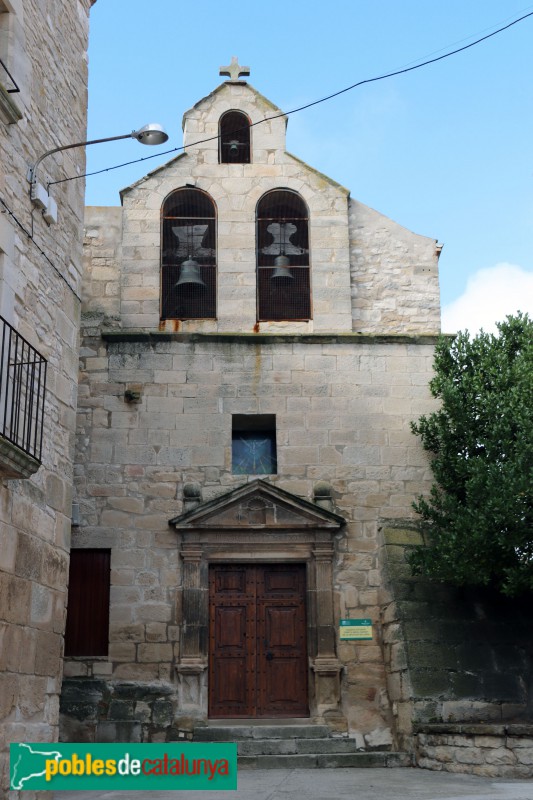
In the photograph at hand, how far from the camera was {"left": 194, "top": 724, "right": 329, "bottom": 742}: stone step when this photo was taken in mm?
10461

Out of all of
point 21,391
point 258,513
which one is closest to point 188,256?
point 258,513

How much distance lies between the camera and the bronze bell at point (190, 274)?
12.2m

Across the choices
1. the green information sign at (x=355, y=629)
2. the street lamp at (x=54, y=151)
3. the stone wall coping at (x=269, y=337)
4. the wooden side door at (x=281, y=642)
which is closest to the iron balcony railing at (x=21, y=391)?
the street lamp at (x=54, y=151)

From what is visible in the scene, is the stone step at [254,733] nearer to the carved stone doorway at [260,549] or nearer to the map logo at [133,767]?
the carved stone doorway at [260,549]

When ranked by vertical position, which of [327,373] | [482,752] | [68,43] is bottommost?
[482,752]

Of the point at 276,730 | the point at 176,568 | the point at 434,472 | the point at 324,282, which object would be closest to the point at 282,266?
the point at 324,282

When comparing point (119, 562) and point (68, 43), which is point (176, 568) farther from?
point (68, 43)

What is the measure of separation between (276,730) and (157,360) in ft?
15.0

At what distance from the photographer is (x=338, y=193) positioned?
12828 mm

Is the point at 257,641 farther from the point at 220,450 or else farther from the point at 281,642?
the point at 220,450

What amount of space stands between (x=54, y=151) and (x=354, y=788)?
598 centimetres

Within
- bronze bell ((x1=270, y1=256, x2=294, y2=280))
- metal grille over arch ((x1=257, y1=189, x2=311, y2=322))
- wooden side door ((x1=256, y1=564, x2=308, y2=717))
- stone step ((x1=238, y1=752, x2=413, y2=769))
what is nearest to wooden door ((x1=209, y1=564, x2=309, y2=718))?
wooden side door ((x1=256, y1=564, x2=308, y2=717))

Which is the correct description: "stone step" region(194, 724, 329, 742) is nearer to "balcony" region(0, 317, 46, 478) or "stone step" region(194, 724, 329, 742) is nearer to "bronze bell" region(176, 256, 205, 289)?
"balcony" region(0, 317, 46, 478)

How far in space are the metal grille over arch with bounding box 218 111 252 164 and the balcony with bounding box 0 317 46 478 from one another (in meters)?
6.07
